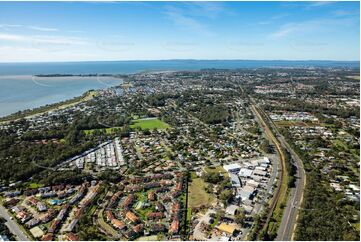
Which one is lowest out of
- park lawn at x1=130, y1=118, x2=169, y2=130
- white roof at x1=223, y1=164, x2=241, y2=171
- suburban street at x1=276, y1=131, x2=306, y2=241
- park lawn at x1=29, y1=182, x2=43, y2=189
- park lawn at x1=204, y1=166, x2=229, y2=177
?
suburban street at x1=276, y1=131, x2=306, y2=241

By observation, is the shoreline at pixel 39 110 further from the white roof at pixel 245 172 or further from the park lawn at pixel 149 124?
the white roof at pixel 245 172

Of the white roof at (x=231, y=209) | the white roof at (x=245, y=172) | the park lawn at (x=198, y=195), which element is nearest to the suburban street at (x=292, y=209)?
the white roof at (x=231, y=209)

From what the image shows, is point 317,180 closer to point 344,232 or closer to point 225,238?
point 344,232

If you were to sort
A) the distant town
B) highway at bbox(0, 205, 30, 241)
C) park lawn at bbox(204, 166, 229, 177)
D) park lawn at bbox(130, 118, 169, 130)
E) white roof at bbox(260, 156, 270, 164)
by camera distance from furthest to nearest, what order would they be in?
park lawn at bbox(130, 118, 169, 130) → white roof at bbox(260, 156, 270, 164) → park lawn at bbox(204, 166, 229, 177) → the distant town → highway at bbox(0, 205, 30, 241)

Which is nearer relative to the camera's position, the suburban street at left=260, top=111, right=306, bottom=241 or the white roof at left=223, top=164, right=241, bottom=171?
the suburban street at left=260, top=111, right=306, bottom=241

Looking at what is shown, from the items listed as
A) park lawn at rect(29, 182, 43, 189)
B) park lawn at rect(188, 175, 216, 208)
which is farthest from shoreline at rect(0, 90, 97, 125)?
park lawn at rect(188, 175, 216, 208)

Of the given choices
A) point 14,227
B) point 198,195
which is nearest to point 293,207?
point 198,195

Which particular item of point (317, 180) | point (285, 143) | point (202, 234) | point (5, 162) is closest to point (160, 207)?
point (202, 234)

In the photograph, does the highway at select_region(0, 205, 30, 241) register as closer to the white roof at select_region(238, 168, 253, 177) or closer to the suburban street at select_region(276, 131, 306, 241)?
the suburban street at select_region(276, 131, 306, 241)

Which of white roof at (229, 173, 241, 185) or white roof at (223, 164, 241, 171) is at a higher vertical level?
white roof at (223, 164, 241, 171)
